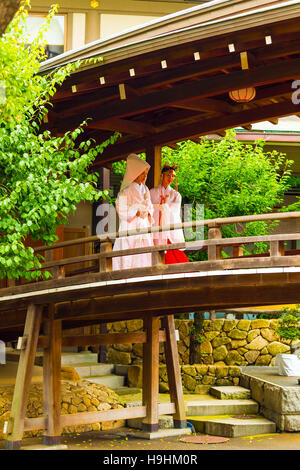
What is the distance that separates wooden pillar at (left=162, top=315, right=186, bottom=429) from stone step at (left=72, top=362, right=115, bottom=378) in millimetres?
2462

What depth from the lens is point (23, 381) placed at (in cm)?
1036

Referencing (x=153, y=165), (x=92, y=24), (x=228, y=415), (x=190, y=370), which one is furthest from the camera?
(x=92, y=24)

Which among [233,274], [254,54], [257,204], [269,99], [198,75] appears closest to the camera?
[233,274]

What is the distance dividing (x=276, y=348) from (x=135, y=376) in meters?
2.90

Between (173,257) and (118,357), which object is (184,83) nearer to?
(173,257)

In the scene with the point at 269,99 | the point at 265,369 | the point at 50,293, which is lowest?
the point at 265,369

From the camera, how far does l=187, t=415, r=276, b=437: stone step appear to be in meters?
12.2

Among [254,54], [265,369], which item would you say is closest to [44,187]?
[254,54]

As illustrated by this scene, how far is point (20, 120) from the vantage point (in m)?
9.49

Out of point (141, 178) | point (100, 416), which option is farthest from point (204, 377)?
point (141, 178)

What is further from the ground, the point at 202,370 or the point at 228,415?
the point at 202,370

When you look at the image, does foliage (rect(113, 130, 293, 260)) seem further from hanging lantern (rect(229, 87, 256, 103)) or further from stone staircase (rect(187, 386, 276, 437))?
hanging lantern (rect(229, 87, 256, 103))

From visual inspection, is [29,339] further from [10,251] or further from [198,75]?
[198,75]

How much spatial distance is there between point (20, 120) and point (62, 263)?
1884 mm
